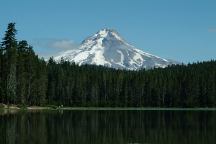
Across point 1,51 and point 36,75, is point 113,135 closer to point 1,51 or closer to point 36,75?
point 1,51

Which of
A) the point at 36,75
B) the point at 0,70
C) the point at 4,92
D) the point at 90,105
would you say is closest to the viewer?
the point at 4,92

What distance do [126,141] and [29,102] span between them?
93.3 metres

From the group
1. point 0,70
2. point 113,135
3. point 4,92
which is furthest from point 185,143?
point 0,70

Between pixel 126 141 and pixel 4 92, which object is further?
Answer: pixel 4 92

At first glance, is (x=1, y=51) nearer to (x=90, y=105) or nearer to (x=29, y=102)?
(x=29, y=102)

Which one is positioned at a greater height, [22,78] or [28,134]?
[22,78]

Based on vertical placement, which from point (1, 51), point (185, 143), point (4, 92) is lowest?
point (185, 143)

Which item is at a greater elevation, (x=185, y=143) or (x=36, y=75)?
(x=36, y=75)

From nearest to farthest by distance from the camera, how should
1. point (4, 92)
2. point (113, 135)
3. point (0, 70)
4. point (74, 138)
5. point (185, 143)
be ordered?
point (185, 143)
point (74, 138)
point (113, 135)
point (4, 92)
point (0, 70)

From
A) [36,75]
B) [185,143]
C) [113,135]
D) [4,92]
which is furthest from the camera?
[36,75]

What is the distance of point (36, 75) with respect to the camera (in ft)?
456

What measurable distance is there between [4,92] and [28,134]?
7275 cm

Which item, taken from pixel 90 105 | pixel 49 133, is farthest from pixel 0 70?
pixel 49 133

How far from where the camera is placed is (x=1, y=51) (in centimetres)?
12706
